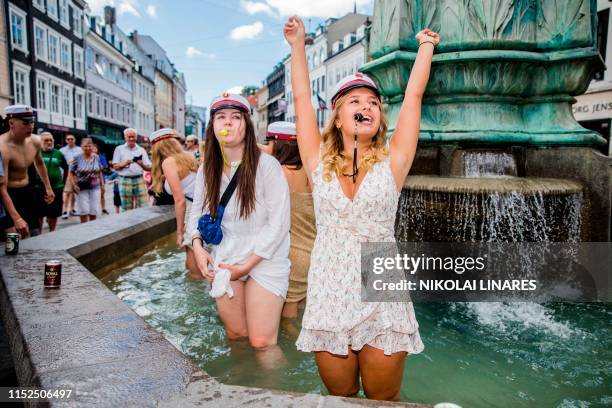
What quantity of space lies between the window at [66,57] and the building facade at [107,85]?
3.39 metres

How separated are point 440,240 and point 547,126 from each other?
1.83 metres

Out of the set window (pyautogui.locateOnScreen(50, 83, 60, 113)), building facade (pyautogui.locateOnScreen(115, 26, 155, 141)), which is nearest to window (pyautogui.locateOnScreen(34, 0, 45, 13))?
window (pyautogui.locateOnScreen(50, 83, 60, 113))

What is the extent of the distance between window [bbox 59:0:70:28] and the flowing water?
107ft

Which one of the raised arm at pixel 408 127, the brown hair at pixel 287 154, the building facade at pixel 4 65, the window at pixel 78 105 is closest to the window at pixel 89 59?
the window at pixel 78 105

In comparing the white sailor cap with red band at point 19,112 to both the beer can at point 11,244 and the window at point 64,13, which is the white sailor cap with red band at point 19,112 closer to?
the beer can at point 11,244

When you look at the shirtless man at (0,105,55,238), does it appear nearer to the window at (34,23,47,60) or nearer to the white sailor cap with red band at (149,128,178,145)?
the white sailor cap with red band at (149,128,178,145)

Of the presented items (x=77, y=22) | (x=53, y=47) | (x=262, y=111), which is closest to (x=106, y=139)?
(x=77, y=22)

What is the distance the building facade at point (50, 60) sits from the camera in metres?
24.6

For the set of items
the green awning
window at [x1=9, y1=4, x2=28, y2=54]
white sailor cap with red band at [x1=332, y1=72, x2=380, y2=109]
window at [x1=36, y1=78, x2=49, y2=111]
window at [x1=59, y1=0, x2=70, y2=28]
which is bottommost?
white sailor cap with red band at [x1=332, y1=72, x2=380, y2=109]

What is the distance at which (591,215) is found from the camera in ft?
14.2

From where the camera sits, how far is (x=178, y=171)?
190 inches

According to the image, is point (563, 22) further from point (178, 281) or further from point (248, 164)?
point (178, 281)

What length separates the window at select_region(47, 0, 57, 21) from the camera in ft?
93.3

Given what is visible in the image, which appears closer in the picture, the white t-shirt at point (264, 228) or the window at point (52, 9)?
the white t-shirt at point (264, 228)
